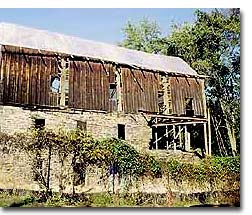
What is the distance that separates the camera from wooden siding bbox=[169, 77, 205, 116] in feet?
28.7

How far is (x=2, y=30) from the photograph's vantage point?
729cm

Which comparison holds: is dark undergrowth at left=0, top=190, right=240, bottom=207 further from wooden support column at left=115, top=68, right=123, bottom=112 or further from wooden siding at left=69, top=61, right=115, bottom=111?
wooden support column at left=115, top=68, right=123, bottom=112

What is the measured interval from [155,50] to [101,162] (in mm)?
3670

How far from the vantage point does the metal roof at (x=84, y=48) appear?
731 cm

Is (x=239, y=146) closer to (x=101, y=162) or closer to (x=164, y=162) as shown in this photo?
(x=164, y=162)

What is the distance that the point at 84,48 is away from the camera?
7996mm

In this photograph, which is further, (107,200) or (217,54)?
(217,54)

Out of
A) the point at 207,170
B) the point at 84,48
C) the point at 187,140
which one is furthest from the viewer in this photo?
the point at 187,140

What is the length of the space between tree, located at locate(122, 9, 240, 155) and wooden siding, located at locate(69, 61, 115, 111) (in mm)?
1266

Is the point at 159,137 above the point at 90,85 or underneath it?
underneath

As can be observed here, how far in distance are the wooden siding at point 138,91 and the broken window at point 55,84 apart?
4.33 feet

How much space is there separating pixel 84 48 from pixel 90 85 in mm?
695

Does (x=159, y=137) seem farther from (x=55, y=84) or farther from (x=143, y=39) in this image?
(x=143, y=39)

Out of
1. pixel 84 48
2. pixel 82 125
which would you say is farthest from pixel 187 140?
pixel 84 48
